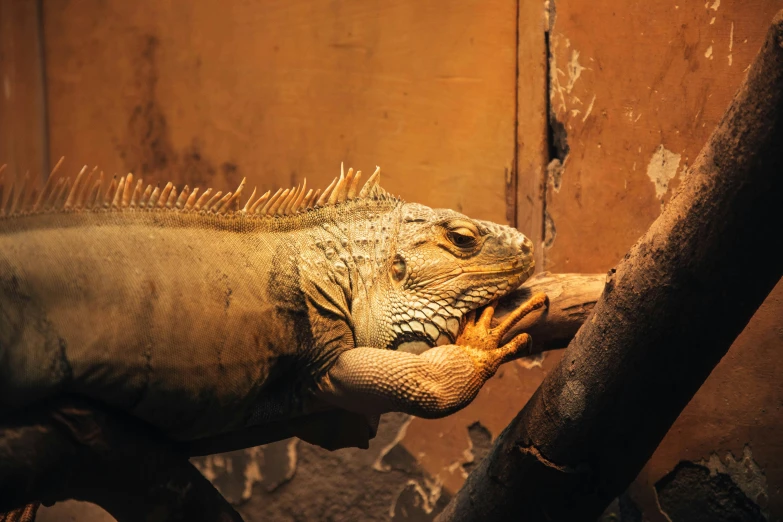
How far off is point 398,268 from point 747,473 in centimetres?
227

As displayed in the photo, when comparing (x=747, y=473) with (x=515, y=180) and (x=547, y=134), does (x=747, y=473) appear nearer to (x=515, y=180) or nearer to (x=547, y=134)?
(x=515, y=180)

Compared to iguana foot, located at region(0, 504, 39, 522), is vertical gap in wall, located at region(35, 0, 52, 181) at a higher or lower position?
higher

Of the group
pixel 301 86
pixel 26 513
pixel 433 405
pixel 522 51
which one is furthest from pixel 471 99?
pixel 26 513

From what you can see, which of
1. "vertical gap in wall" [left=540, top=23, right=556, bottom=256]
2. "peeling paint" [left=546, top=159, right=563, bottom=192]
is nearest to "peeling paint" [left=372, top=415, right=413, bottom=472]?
"vertical gap in wall" [left=540, top=23, right=556, bottom=256]

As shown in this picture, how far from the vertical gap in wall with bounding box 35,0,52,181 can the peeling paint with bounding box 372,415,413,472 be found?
2.95 metres

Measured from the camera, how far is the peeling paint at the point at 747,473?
3.86 metres

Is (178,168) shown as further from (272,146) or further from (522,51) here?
(522,51)

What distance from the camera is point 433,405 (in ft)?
8.56

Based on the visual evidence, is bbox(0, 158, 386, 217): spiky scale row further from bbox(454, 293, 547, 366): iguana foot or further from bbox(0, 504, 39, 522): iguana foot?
bbox(0, 504, 39, 522): iguana foot

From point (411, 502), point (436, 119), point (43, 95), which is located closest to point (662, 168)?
point (436, 119)

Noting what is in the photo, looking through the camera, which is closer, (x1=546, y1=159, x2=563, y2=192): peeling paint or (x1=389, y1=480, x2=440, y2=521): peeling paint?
(x1=546, y1=159, x2=563, y2=192): peeling paint

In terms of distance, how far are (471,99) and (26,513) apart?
122 inches

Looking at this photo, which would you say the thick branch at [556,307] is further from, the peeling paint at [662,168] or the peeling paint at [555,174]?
the peeling paint at [555,174]

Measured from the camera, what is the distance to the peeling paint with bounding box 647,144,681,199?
4.04 m
